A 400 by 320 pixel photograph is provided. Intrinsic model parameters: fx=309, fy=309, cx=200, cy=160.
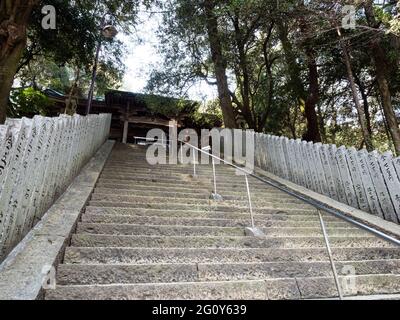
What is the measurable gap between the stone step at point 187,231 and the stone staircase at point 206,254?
0.01m

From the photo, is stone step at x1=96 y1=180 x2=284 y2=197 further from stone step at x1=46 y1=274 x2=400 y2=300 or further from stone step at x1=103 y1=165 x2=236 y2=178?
stone step at x1=46 y1=274 x2=400 y2=300

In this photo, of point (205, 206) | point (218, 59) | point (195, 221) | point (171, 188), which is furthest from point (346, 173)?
point (218, 59)

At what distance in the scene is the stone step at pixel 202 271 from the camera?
2705 millimetres

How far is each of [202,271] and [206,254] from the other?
36 centimetres

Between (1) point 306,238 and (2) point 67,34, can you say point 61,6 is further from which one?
(1) point 306,238

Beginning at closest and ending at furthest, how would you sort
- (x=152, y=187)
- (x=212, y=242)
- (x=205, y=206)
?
(x=212, y=242), (x=205, y=206), (x=152, y=187)

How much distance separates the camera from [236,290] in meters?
2.80

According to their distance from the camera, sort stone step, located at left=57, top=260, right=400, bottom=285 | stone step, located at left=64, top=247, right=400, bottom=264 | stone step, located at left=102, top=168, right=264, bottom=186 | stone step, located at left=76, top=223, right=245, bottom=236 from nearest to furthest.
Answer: stone step, located at left=57, top=260, right=400, bottom=285 < stone step, located at left=64, top=247, right=400, bottom=264 < stone step, located at left=76, top=223, right=245, bottom=236 < stone step, located at left=102, top=168, right=264, bottom=186

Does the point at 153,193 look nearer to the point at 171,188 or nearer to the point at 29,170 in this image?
the point at 171,188

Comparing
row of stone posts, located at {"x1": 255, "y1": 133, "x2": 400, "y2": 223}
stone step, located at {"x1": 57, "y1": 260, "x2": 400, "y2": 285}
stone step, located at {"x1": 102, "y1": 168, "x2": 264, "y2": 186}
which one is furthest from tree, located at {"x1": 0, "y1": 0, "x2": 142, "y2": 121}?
row of stone posts, located at {"x1": 255, "y1": 133, "x2": 400, "y2": 223}

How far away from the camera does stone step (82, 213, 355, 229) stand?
400cm

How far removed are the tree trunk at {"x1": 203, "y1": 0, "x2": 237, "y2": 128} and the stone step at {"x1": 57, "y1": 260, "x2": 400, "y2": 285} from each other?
359 inches

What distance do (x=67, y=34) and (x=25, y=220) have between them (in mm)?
8256

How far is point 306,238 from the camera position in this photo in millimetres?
4086
